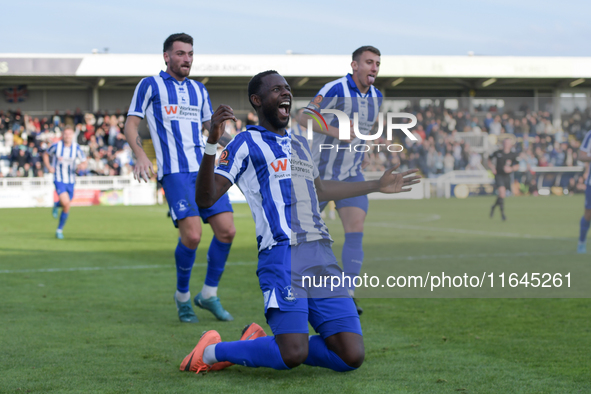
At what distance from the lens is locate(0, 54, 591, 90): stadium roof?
30922 millimetres

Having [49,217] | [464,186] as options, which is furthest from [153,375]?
[464,186]

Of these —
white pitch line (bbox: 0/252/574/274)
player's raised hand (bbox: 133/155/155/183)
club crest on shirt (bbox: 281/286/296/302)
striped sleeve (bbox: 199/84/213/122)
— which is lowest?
white pitch line (bbox: 0/252/574/274)

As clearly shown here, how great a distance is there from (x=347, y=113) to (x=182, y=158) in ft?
4.49

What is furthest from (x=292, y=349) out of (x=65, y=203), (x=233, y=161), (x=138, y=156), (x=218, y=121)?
(x=65, y=203)

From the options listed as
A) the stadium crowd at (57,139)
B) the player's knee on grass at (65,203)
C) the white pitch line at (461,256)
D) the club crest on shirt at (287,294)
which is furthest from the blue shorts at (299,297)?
the stadium crowd at (57,139)

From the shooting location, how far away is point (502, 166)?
15.4m

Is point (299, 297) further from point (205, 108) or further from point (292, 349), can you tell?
point (205, 108)

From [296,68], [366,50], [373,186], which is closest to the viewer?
[373,186]

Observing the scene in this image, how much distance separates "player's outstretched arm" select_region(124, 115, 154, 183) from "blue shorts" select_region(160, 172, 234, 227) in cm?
21

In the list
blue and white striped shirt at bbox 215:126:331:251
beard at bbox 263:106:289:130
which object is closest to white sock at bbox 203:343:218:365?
blue and white striped shirt at bbox 215:126:331:251

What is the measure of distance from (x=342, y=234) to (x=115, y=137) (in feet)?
83.4

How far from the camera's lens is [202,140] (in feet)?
16.9

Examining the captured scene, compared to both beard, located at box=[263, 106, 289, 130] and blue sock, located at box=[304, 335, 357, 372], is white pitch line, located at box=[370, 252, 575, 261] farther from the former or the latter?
beard, located at box=[263, 106, 289, 130]

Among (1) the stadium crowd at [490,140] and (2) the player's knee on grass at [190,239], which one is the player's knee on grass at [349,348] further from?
(1) the stadium crowd at [490,140]
